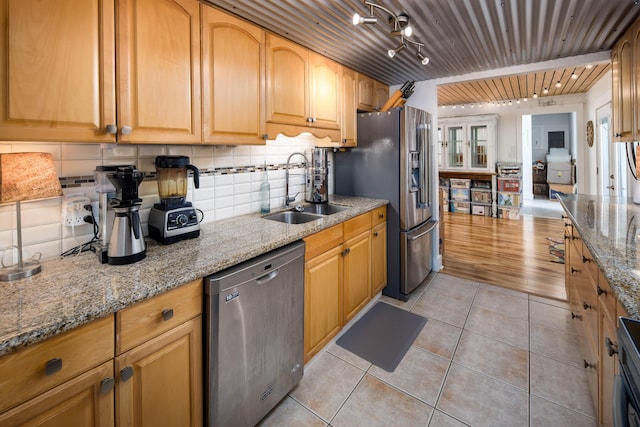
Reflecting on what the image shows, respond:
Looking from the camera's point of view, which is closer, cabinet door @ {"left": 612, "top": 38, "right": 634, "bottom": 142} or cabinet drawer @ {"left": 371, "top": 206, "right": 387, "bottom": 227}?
cabinet door @ {"left": 612, "top": 38, "right": 634, "bottom": 142}

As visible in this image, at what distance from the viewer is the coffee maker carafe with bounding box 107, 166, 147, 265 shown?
126cm

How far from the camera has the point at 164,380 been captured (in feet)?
3.73

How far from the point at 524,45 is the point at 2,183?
344 cm

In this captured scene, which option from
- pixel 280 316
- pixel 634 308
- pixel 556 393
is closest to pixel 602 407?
pixel 556 393

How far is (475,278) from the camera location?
3.38m

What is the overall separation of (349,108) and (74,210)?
227 centimetres

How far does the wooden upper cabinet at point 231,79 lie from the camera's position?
64.8 inches

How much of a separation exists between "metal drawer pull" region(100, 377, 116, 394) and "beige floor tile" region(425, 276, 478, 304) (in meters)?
2.80

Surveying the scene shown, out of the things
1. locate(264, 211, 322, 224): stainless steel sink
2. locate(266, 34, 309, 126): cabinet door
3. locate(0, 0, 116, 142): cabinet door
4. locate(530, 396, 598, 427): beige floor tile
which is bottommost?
locate(530, 396, 598, 427): beige floor tile

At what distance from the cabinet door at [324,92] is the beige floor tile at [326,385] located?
5.88ft

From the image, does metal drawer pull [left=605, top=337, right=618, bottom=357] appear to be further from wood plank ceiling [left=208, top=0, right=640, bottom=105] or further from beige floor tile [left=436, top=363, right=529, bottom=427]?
wood plank ceiling [left=208, top=0, right=640, bottom=105]

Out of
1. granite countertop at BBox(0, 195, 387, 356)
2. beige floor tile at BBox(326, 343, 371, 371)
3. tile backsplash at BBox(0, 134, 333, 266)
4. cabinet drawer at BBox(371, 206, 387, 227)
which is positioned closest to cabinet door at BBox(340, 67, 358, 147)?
tile backsplash at BBox(0, 134, 333, 266)

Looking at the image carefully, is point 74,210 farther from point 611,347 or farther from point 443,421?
point 611,347

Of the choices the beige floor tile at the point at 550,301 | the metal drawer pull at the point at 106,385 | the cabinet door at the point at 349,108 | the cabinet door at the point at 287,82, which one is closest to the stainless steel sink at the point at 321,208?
the cabinet door at the point at 349,108
